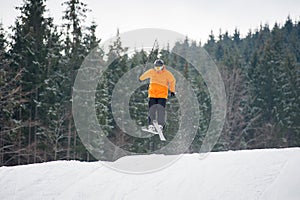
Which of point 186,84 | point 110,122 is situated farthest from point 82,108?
point 186,84

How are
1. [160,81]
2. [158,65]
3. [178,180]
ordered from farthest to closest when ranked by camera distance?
1. [160,81]
2. [158,65]
3. [178,180]

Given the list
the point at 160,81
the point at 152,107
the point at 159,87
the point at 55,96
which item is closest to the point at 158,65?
the point at 160,81

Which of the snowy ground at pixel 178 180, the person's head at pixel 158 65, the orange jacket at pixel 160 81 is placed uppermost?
the person's head at pixel 158 65

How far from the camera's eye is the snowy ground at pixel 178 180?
24.0ft

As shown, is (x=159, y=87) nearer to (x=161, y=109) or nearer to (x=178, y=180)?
(x=161, y=109)

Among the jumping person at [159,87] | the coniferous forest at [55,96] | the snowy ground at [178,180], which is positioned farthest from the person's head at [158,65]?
the coniferous forest at [55,96]

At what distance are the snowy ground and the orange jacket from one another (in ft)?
7.13

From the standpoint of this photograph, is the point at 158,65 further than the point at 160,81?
No

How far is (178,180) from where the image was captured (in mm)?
8383

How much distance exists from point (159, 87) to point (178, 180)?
3.50 m

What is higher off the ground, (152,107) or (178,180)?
(152,107)

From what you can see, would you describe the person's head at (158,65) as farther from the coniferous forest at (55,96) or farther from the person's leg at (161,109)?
the coniferous forest at (55,96)

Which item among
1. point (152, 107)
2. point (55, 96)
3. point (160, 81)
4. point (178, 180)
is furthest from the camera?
point (55, 96)

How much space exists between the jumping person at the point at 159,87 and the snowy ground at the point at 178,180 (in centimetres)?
180
